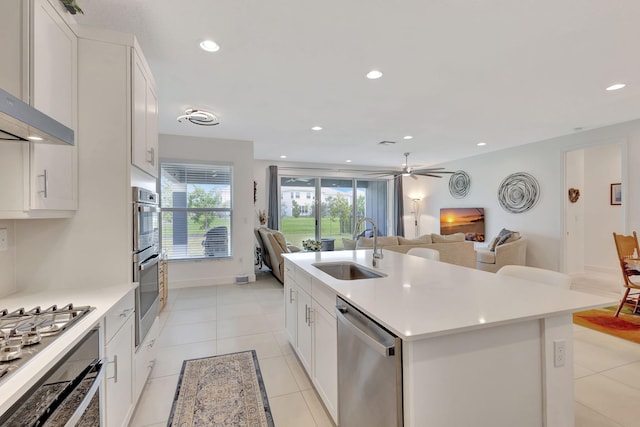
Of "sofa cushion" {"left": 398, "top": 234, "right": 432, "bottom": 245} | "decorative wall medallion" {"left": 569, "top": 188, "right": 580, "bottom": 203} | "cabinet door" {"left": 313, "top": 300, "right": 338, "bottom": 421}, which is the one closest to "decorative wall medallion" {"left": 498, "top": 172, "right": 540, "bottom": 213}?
"decorative wall medallion" {"left": 569, "top": 188, "right": 580, "bottom": 203}

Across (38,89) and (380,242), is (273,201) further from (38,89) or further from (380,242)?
(38,89)

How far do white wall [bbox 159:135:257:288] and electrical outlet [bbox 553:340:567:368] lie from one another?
4619mm

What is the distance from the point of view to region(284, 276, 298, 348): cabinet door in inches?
99.2

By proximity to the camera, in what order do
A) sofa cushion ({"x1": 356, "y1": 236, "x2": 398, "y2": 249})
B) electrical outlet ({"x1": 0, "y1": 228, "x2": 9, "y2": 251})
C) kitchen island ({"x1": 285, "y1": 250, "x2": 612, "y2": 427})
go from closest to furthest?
kitchen island ({"x1": 285, "y1": 250, "x2": 612, "y2": 427}) → electrical outlet ({"x1": 0, "y1": 228, "x2": 9, "y2": 251}) → sofa cushion ({"x1": 356, "y1": 236, "x2": 398, "y2": 249})

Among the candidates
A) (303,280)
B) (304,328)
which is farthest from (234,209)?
(304,328)

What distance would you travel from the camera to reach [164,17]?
194 centimetres

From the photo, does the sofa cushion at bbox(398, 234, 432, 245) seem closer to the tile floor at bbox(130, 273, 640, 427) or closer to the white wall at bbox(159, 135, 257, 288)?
the tile floor at bbox(130, 273, 640, 427)

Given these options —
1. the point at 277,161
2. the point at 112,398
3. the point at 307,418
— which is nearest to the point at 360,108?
the point at 307,418

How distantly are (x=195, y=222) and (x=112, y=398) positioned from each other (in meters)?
3.85

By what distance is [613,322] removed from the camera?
325 cm

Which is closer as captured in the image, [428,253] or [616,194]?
[428,253]

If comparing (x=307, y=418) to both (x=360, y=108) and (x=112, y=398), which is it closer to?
(x=112, y=398)

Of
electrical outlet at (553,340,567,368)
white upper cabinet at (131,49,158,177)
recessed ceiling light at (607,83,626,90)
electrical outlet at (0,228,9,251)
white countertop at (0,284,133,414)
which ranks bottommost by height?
electrical outlet at (553,340,567,368)

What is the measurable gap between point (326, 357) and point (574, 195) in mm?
5966
